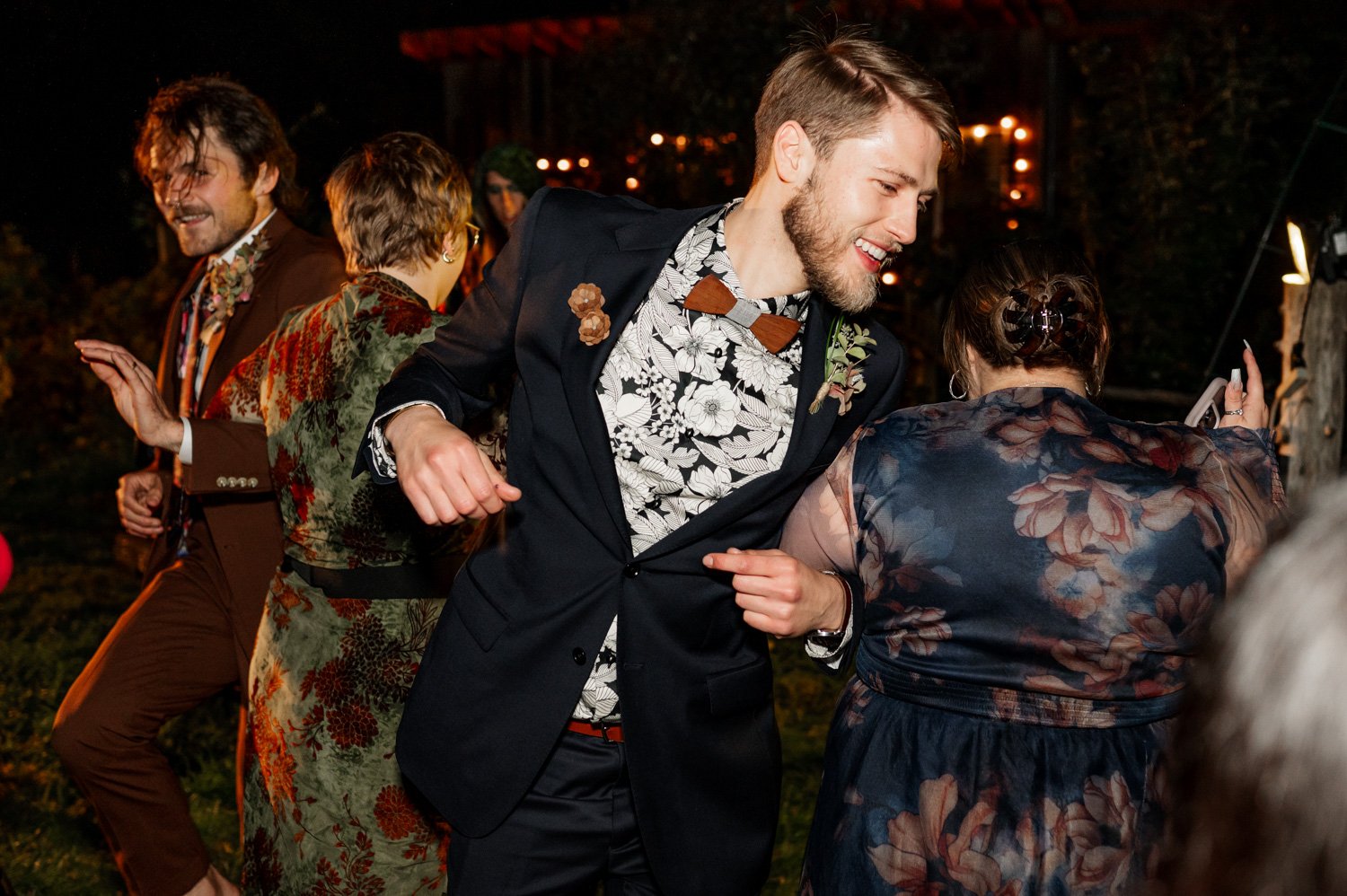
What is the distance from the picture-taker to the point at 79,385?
13867 millimetres

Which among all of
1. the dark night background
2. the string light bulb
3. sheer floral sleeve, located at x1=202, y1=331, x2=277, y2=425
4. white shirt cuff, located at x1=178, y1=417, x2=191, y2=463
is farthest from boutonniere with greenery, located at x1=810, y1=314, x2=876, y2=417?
the string light bulb

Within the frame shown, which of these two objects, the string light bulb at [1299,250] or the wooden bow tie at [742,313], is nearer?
the wooden bow tie at [742,313]

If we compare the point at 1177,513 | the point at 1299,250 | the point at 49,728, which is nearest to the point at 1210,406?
the point at 1177,513

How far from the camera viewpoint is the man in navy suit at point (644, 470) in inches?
87.4

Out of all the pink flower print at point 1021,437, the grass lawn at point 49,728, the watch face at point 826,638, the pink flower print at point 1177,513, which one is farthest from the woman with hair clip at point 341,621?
the pink flower print at point 1177,513

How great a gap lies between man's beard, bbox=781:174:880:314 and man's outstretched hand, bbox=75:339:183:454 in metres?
1.70

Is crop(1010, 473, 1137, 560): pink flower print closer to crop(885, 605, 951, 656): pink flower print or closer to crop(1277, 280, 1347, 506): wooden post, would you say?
crop(885, 605, 951, 656): pink flower print

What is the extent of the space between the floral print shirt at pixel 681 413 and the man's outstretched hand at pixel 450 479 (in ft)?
1.28

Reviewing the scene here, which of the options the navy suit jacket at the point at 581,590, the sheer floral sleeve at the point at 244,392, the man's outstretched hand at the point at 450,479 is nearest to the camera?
the man's outstretched hand at the point at 450,479

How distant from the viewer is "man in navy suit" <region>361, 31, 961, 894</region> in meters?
2.22

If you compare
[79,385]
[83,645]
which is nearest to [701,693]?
[83,645]

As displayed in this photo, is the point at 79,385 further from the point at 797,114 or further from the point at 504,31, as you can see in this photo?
the point at 797,114

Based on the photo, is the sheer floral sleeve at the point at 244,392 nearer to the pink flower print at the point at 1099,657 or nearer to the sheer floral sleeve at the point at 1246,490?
the pink flower print at the point at 1099,657

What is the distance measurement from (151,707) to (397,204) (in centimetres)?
142
